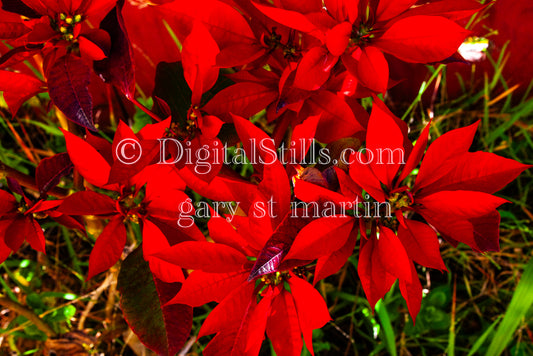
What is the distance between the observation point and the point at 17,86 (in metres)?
0.43

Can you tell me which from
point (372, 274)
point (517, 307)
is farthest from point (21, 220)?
point (517, 307)

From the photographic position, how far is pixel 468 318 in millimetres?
909

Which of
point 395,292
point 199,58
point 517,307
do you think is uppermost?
point 199,58

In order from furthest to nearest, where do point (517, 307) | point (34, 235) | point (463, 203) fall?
point (517, 307)
point (34, 235)
point (463, 203)

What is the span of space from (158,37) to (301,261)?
2.21 feet

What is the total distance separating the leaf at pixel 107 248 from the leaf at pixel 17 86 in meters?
0.15

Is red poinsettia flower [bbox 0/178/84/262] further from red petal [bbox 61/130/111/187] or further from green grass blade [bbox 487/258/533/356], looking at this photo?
green grass blade [bbox 487/258/533/356]

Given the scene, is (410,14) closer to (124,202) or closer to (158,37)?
(124,202)

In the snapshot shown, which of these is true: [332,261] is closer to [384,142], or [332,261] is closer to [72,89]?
[384,142]

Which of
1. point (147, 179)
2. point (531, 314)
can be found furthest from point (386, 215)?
point (531, 314)

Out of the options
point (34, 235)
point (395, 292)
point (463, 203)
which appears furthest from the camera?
point (395, 292)

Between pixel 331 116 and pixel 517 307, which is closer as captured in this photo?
pixel 331 116

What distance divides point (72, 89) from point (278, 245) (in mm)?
219

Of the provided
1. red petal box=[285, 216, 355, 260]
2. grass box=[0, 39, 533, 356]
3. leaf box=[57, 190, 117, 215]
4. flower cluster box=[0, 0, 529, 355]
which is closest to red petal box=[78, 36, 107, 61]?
flower cluster box=[0, 0, 529, 355]
